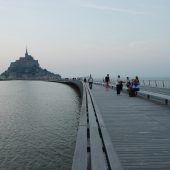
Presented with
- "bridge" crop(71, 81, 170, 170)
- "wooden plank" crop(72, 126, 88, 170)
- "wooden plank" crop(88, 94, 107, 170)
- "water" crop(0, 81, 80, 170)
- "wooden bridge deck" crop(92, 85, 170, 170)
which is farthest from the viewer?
"water" crop(0, 81, 80, 170)

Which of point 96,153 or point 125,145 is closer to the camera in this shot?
point 96,153

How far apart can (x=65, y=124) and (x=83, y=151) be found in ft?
53.5

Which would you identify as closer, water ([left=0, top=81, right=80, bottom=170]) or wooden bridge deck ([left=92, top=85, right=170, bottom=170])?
wooden bridge deck ([left=92, top=85, right=170, bottom=170])

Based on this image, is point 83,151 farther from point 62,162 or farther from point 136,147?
point 62,162

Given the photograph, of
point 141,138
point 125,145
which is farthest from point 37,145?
point 125,145

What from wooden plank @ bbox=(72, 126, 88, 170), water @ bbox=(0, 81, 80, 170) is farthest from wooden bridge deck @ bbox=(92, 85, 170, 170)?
water @ bbox=(0, 81, 80, 170)

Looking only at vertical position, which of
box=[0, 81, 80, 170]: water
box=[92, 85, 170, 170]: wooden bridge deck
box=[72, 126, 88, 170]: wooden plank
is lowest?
box=[0, 81, 80, 170]: water

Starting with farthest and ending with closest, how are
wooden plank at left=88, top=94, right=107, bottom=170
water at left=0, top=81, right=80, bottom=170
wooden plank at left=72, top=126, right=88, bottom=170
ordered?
water at left=0, top=81, right=80, bottom=170, wooden plank at left=88, top=94, right=107, bottom=170, wooden plank at left=72, top=126, right=88, bottom=170

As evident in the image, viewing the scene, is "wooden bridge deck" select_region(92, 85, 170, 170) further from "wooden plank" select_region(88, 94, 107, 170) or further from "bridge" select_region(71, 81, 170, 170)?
"wooden plank" select_region(88, 94, 107, 170)

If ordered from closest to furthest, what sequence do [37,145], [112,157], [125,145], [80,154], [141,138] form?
[112,157] < [80,154] < [125,145] < [141,138] < [37,145]

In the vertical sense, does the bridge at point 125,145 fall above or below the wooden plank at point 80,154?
below

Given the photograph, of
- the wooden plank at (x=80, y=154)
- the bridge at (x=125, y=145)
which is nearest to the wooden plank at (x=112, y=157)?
the bridge at (x=125, y=145)

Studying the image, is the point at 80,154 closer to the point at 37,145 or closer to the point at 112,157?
the point at 112,157

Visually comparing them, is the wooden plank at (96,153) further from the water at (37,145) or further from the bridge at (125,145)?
the water at (37,145)
